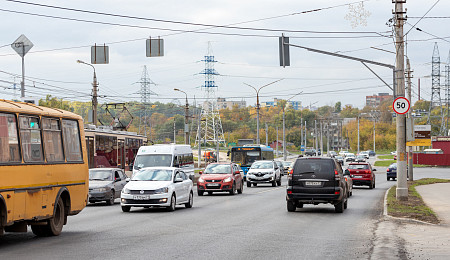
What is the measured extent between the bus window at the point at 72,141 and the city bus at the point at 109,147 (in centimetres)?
2202

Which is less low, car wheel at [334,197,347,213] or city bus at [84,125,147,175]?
city bus at [84,125,147,175]

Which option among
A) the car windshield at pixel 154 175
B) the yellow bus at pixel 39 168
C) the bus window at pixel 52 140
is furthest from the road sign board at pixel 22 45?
the bus window at pixel 52 140

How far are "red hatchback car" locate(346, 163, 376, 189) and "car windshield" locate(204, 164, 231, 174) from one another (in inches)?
391

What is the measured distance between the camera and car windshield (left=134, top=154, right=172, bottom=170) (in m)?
34.7

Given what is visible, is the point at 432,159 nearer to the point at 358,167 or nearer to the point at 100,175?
the point at 358,167

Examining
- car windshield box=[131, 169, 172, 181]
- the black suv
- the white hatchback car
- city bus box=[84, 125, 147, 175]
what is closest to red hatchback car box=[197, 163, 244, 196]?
city bus box=[84, 125, 147, 175]

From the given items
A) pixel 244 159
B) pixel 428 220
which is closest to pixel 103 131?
pixel 244 159

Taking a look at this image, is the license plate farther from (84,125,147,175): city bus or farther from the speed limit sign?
(84,125,147,175): city bus

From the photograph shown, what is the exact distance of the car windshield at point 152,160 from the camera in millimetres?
34656

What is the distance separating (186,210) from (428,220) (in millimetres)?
8528

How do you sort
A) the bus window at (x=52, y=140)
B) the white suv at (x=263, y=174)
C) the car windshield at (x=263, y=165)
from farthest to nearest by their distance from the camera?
the car windshield at (x=263, y=165) < the white suv at (x=263, y=174) < the bus window at (x=52, y=140)

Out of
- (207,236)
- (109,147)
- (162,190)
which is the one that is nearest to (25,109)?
(207,236)

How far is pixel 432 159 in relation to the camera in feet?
320

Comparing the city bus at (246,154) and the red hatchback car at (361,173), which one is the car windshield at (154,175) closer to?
the red hatchback car at (361,173)
